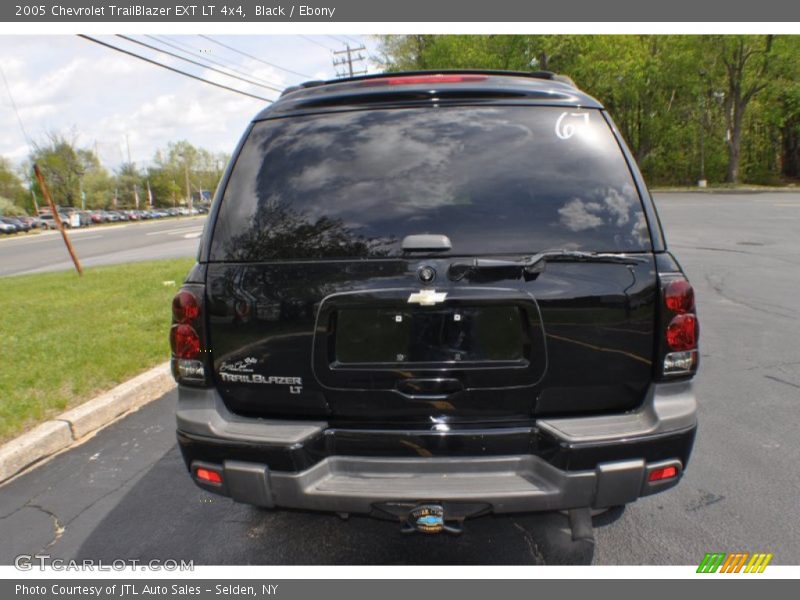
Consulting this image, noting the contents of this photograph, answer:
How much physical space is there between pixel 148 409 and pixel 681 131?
49.3m

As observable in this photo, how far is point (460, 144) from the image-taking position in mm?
2205

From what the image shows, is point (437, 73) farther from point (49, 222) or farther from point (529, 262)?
point (49, 222)

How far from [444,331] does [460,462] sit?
1.70 feet

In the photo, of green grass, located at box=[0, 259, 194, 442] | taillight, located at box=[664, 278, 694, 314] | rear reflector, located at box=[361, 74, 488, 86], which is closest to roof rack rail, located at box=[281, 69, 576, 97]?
rear reflector, located at box=[361, 74, 488, 86]

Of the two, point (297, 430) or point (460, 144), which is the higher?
point (460, 144)

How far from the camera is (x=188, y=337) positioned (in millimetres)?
2238

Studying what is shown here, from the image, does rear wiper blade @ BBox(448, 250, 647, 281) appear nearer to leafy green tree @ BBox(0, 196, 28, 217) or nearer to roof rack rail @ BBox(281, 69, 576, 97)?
roof rack rail @ BBox(281, 69, 576, 97)

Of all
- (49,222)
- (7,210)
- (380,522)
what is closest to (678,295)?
(380,522)

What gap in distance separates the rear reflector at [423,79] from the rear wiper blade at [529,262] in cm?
94

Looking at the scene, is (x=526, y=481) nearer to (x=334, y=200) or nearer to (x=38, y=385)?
(x=334, y=200)

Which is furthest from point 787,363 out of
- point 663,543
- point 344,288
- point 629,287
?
point 344,288

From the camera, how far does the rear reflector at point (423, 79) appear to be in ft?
7.95

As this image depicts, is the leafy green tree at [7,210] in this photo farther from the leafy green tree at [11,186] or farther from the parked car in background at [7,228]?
the parked car in background at [7,228]

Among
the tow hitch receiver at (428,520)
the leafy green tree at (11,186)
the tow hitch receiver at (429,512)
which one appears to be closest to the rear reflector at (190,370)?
the tow hitch receiver at (429,512)
